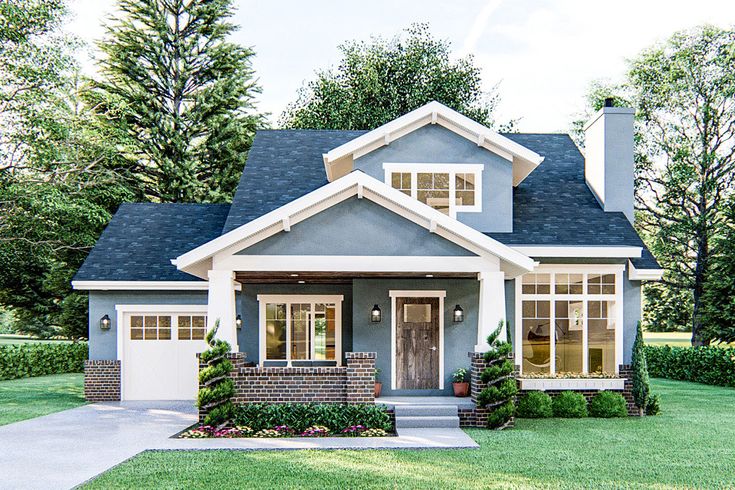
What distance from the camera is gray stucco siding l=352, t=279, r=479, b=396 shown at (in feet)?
46.3

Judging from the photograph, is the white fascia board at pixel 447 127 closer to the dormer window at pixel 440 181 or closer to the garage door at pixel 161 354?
the dormer window at pixel 440 181

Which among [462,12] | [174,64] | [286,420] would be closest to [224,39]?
[174,64]

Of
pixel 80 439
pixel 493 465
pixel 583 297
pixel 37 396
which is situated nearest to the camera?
pixel 493 465

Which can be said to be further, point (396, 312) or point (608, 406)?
point (396, 312)

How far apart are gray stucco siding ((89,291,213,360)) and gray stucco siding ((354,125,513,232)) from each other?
18.1 ft

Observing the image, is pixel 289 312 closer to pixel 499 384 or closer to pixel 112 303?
pixel 112 303

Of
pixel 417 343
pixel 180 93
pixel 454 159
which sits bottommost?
pixel 417 343

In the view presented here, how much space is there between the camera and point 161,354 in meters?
16.5

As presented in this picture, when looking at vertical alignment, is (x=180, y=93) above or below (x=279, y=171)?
above

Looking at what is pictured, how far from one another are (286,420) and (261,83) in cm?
2212

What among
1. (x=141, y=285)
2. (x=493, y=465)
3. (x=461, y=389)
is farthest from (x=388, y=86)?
(x=493, y=465)

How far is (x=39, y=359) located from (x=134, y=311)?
11.3 meters

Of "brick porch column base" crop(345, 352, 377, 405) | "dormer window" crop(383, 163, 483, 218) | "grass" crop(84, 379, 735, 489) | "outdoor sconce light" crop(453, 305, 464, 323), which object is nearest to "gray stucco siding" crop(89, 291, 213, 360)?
"dormer window" crop(383, 163, 483, 218)

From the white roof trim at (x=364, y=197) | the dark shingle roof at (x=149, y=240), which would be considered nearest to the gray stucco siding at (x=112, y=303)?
the dark shingle roof at (x=149, y=240)
